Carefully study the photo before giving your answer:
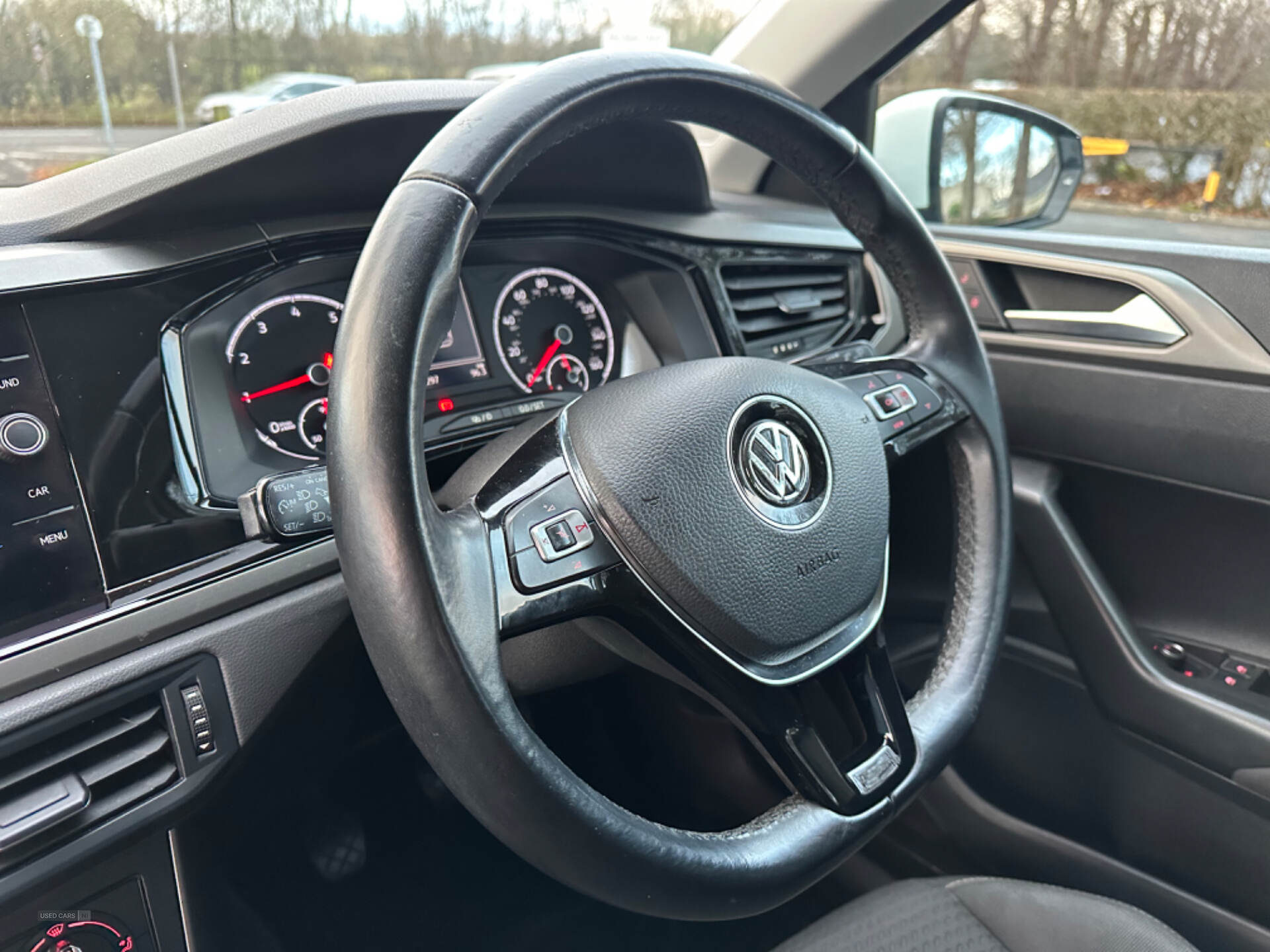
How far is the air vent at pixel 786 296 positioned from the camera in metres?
1.42

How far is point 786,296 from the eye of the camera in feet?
4.92

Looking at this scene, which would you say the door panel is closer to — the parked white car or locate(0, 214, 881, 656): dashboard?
locate(0, 214, 881, 656): dashboard

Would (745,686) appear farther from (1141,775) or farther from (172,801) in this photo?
(1141,775)

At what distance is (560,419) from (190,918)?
62 cm

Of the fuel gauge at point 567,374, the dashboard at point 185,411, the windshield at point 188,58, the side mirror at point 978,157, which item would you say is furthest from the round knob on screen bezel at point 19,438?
the side mirror at point 978,157

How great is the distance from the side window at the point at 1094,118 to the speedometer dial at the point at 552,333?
2.74 ft

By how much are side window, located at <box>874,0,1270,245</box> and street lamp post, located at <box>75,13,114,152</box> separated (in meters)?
1.26

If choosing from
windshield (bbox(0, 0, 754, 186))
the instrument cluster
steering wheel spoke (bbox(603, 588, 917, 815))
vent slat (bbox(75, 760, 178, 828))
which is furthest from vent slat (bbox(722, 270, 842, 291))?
vent slat (bbox(75, 760, 178, 828))

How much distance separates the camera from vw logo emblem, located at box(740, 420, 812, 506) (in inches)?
32.5

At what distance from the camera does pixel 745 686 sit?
0.81 m

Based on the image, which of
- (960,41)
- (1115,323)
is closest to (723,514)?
(1115,323)

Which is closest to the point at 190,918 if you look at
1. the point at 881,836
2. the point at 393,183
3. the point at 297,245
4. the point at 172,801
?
the point at 172,801

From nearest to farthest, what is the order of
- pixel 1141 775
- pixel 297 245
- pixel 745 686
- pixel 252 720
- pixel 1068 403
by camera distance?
pixel 745 686 → pixel 252 720 → pixel 297 245 → pixel 1141 775 → pixel 1068 403

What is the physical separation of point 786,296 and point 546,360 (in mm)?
437
